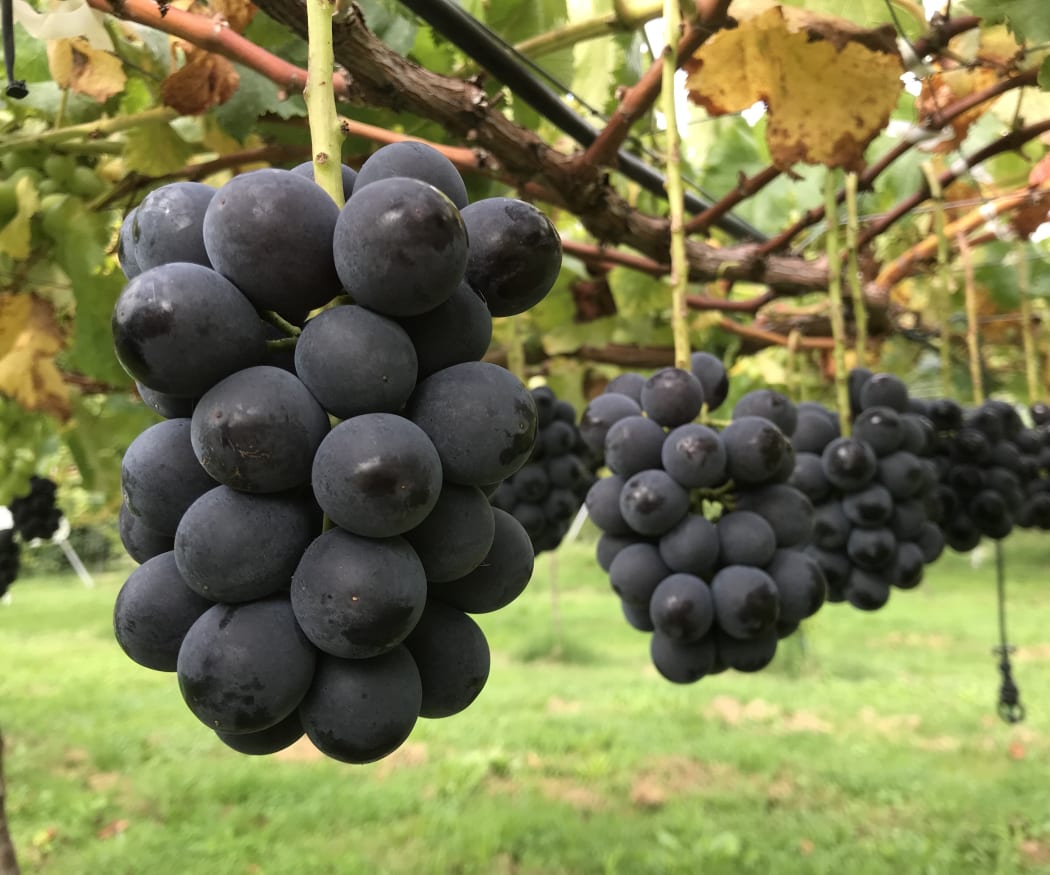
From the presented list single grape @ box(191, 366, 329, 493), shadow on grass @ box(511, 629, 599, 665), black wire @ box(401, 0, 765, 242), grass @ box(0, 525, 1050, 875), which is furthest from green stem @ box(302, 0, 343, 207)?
shadow on grass @ box(511, 629, 599, 665)

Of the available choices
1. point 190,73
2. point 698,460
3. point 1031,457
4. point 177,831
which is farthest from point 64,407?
point 177,831

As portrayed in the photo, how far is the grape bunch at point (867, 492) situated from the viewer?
140 cm

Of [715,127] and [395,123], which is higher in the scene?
[715,127]

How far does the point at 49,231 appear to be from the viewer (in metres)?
1.52

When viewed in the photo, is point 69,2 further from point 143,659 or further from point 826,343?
point 826,343

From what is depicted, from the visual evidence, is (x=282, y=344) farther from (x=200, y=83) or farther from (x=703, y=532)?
(x=200, y=83)

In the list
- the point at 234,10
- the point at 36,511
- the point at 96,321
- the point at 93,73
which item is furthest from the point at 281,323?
the point at 36,511

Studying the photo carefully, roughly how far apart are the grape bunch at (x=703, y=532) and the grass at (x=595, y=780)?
98.0 inches

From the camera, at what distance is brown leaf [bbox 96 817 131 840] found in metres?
3.66

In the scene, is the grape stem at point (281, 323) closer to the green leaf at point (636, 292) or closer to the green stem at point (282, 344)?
the green stem at point (282, 344)

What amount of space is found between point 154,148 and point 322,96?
3.27ft

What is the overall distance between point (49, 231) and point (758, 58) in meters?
1.28

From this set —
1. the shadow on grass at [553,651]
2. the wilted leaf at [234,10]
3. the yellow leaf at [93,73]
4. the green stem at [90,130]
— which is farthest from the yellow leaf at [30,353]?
the shadow on grass at [553,651]

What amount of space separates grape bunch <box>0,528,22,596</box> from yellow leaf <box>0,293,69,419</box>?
5.50 ft
